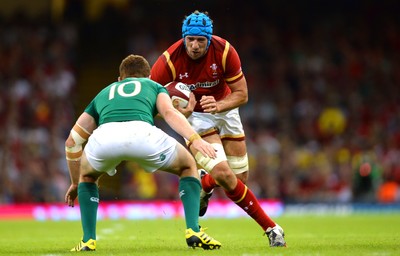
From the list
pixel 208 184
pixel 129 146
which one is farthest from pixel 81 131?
pixel 208 184

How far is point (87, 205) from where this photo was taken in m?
8.16

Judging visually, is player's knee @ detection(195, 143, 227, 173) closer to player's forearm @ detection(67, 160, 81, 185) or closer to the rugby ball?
the rugby ball

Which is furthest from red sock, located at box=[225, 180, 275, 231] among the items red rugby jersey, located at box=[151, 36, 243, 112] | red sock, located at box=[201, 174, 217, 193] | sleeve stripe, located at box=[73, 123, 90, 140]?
sleeve stripe, located at box=[73, 123, 90, 140]

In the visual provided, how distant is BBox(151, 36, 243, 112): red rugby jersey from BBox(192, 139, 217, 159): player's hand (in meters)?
2.14

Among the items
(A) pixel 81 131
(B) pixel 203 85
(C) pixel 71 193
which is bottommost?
(C) pixel 71 193

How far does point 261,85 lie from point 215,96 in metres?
15.0

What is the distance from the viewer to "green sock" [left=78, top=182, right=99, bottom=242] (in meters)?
8.16

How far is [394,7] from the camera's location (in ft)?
87.3

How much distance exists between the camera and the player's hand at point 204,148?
7.52 meters

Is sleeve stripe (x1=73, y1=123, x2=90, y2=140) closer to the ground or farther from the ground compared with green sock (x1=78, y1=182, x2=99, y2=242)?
farther from the ground

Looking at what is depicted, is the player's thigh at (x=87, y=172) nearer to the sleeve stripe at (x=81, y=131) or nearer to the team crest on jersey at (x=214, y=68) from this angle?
the sleeve stripe at (x=81, y=131)

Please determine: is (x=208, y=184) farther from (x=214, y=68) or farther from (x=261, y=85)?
(x=261, y=85)

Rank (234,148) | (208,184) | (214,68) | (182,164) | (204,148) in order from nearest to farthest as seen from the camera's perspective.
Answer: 1. (204,148)
2. (182,164)
3. (214,68)
4. (208,184)
5. (234,148)

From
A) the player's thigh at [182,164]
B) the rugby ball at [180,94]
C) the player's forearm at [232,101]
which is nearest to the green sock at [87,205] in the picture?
the player's thigh at [182,164]
